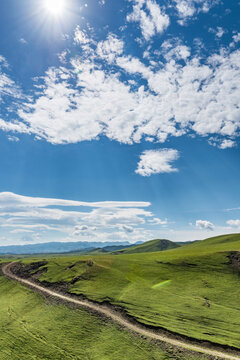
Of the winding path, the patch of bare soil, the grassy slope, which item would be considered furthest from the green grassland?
the patch of bare soil

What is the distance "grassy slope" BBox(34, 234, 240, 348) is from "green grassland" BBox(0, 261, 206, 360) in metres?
6.53

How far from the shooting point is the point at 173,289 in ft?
194

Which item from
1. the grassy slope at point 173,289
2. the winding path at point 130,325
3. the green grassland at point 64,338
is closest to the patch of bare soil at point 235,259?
the grassy slope at point 173,289

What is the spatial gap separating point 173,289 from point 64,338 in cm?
3073

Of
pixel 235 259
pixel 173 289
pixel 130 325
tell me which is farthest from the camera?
pixel 235 259

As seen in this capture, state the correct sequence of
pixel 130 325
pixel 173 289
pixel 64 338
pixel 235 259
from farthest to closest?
pixel 235 259, pixel 173 289, pixel 130 325, pixel 64 338

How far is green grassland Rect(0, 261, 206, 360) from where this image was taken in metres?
35.1

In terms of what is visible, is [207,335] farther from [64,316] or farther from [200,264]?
[200,264]

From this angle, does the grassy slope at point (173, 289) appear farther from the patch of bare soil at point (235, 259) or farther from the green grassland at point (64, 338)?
the green grassland at point (64, 338)

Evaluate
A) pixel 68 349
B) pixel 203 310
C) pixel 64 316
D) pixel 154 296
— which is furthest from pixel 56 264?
pixel 203 310

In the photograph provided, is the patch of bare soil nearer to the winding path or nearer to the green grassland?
the winding path

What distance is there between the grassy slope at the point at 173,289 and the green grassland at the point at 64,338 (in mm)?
6535

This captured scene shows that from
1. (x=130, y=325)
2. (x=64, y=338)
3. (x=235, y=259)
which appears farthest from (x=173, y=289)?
(x=64, y=338)

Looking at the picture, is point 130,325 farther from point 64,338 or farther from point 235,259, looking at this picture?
point 235,259
